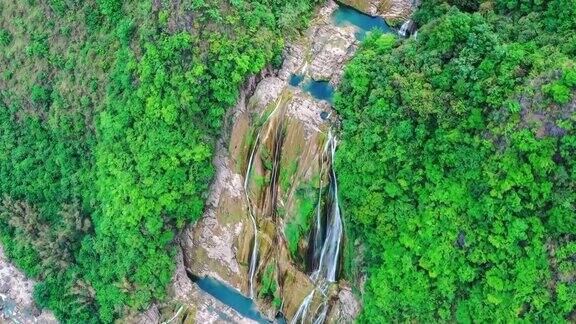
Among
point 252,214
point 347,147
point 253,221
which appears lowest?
point 253,221

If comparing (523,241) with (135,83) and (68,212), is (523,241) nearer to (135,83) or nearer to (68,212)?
(135,83)

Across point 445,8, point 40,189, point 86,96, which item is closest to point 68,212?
point 40,189

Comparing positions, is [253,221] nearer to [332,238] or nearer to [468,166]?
[332,238]

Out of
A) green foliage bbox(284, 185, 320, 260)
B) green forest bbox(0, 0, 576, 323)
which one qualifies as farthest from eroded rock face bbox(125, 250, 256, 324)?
green foliage bbox(284, 185, 320, 260)

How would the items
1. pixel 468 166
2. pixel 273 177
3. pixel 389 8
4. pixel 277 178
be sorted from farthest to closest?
1. pixel 389 8
2. pixel 273 177
3. pixel 277 178
4. pixel 468 166

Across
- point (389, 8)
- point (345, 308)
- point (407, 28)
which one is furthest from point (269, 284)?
point (389, 8)

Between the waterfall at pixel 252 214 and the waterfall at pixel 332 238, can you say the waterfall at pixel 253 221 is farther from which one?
the waterfall at pixel 332 238
